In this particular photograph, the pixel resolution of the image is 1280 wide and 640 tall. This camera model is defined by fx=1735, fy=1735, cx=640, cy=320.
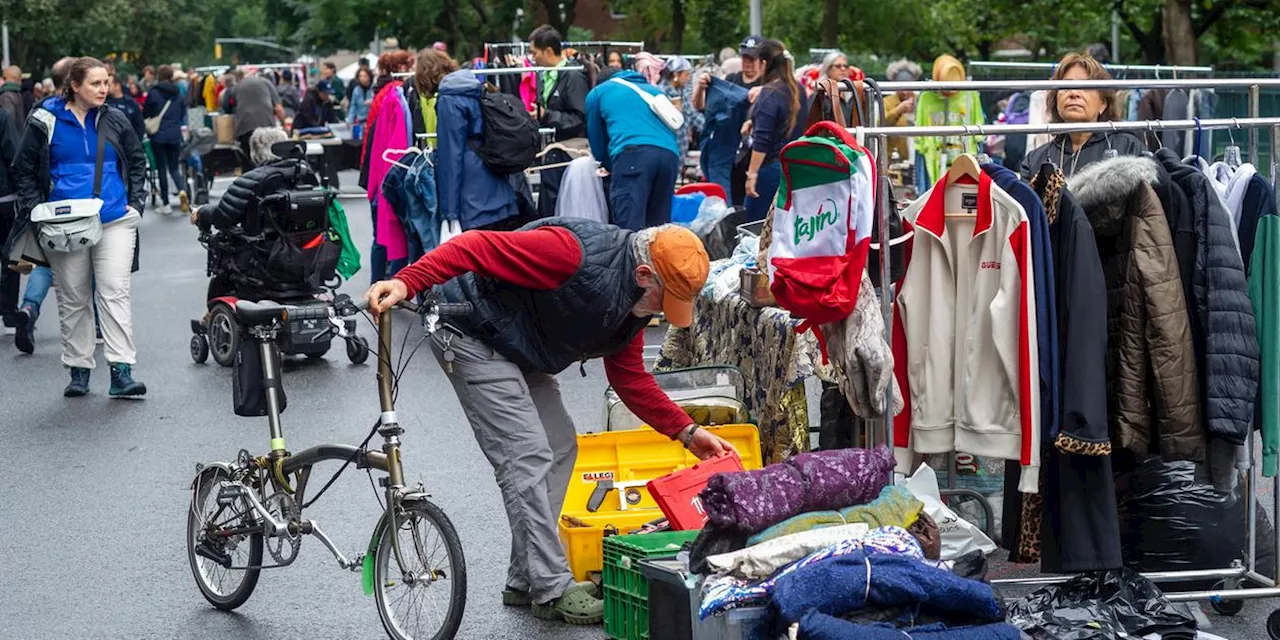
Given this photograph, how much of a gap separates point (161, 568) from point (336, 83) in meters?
42.4

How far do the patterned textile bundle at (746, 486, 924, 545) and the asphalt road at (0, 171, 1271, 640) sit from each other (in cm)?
127

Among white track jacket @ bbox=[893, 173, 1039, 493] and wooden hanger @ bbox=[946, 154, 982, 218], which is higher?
wooden hanger @ bbox=[946, 154, 982, 218]

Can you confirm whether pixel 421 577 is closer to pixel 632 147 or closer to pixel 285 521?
pixel 285 521

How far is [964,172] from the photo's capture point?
603 cm

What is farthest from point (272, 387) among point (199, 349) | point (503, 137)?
point (199, 349)

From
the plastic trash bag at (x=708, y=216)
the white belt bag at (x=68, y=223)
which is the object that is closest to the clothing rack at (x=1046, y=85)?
the plastic trash bag at (x=708, y=216)

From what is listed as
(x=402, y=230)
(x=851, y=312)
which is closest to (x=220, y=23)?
(x=402, y=230)

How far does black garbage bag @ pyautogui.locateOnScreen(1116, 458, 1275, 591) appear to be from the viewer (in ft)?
21.4

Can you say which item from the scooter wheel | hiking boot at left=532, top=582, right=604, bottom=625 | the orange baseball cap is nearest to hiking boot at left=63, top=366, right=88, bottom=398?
the scooter wheel

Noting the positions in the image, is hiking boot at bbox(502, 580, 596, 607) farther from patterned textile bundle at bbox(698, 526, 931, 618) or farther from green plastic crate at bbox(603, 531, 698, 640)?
patterned textile bundle at bbox(698, 526, 931, 618)

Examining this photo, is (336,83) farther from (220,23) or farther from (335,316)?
(220,23)

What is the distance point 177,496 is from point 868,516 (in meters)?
4.50

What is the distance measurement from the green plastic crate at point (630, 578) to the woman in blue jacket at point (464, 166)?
6.57 m

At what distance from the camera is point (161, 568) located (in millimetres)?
7445
